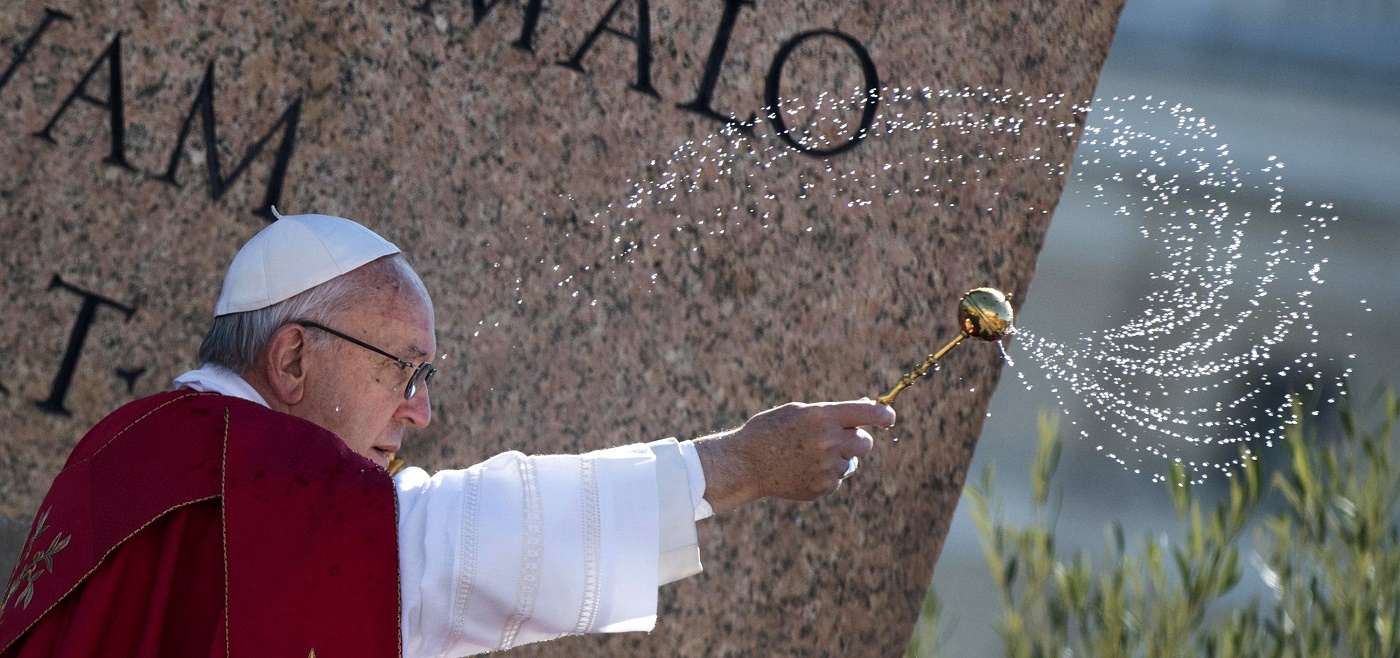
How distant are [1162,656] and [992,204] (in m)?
1.30

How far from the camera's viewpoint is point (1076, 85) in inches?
114

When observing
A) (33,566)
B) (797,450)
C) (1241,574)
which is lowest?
(1241,574)

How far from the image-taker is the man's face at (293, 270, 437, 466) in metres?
2.13

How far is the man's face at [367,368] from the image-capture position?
213 centimetres

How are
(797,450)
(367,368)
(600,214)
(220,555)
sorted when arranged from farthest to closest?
(600,214)
(367,368)
(797,450)
(220,555)

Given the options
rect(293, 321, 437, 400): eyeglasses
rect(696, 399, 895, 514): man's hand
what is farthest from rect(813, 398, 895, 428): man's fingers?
rect(293, 321, 437, 400): eyeglasses

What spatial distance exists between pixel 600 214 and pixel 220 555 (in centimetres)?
120

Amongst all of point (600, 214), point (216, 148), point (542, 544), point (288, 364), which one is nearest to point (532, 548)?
point (542, 544)

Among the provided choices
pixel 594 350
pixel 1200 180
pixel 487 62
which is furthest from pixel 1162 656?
pixel 1200 180

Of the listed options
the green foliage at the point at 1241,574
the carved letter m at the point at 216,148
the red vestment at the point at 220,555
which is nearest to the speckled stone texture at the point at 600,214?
the carved letter m at the point at 216,148

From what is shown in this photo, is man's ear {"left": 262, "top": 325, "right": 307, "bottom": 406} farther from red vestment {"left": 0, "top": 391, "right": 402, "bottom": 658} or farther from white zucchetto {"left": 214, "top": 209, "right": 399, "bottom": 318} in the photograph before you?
red vestment {"left": 0, "top": 391, "right": 402, "bottom": 658}

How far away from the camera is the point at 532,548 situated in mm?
1937

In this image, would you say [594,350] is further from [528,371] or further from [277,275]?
[277,275]

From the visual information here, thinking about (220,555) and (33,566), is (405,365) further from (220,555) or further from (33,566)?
(33,566)
